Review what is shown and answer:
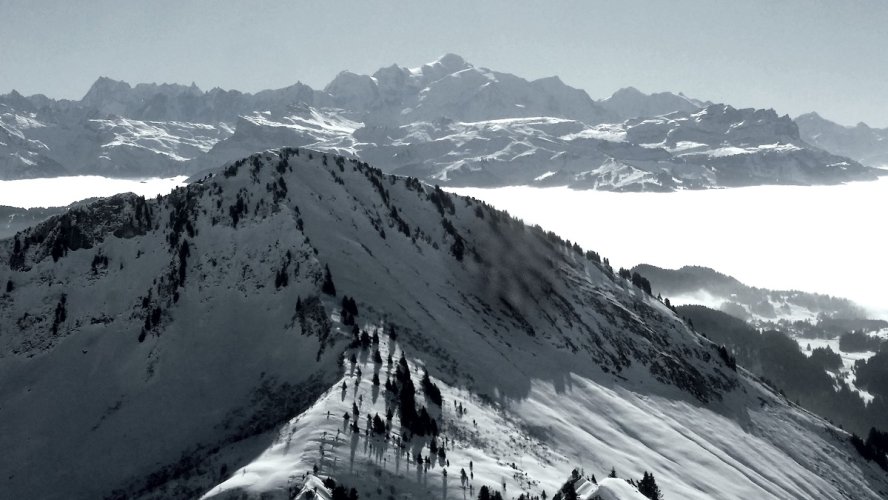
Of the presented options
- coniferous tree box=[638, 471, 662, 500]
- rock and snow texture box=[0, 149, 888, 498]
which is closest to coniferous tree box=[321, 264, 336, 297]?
rock and snow texture box=[0, 149, 888, 498]

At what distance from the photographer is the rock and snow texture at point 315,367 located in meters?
80.8

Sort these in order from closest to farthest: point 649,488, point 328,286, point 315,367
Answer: point 649,488, point 315,367, point 328,286

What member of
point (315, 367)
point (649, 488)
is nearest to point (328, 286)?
point (315, 367)

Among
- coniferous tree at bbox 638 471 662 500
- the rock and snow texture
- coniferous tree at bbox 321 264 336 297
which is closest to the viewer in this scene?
coniferous tree at bbox 638 471 662 500

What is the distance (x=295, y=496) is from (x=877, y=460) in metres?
160

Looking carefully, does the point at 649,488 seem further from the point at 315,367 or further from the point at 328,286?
the point at 328,286

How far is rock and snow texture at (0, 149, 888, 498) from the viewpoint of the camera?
80.8 metres

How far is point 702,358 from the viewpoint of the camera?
7013 inches

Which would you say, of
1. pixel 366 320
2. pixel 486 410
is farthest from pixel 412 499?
pixel 366 320

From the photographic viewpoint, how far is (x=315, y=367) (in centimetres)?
9119

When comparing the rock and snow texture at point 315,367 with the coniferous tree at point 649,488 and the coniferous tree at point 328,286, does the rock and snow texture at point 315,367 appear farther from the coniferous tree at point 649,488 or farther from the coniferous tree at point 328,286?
the coniferous tree at point 649,488

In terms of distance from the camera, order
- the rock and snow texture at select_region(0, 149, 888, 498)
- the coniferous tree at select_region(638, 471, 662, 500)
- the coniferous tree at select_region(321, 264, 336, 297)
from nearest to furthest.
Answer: the coniferous tree at select_region(638, 471, 662, 500) → the rock and snow texture at select_region(0, 149, 888, 498) → the coniferous tree at select_region(321, 264, 336, 297)

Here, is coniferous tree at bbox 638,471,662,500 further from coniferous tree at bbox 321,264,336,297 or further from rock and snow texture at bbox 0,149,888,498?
coniferous tree at bbox 321,264,336,297

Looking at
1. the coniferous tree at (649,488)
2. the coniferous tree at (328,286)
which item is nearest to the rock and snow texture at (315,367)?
the coniferous tree at (328,286)
